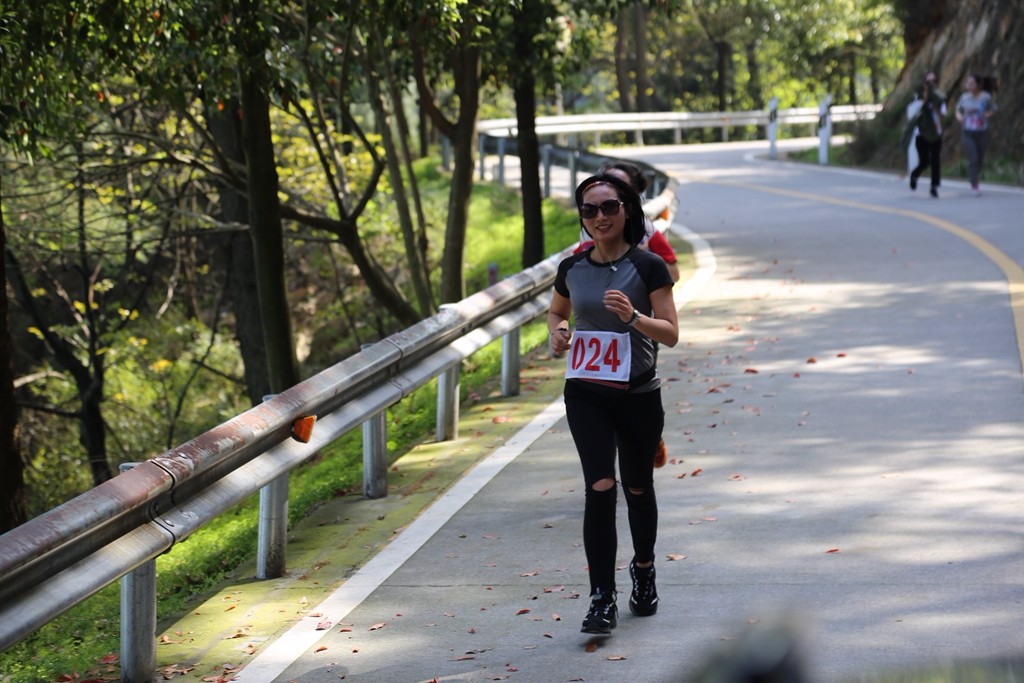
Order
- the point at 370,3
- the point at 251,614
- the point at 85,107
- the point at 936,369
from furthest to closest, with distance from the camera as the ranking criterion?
the point at 85,107 < the point at 370,3 < the point at 936,369 < the point at 251,614

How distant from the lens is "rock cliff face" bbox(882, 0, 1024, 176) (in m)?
28.1

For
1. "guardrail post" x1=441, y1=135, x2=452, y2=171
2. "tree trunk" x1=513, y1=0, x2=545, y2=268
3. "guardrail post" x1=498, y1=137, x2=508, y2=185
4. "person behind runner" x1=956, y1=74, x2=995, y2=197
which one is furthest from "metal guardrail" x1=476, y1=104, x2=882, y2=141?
"tree trunk" x1=513, y1=0, x2=545, y2=268

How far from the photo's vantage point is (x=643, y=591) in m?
6.32

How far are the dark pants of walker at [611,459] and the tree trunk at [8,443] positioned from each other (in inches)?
164

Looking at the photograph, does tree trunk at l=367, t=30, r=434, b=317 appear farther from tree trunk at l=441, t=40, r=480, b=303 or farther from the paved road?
the paved road

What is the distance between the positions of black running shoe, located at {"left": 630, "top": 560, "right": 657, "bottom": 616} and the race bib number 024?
75cm

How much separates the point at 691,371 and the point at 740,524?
4228 millimetres

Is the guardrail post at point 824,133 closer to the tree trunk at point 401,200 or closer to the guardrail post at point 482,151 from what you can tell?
the guardrail post at point 482,151

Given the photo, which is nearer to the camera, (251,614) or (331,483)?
(251,614)

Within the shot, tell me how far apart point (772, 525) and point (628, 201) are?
1.97 meters

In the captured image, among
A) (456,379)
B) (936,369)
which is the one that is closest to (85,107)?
(456,379)

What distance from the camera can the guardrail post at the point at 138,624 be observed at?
18.9 feet

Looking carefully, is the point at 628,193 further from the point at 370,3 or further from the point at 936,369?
the point at 370,3

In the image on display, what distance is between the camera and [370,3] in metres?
12.4
